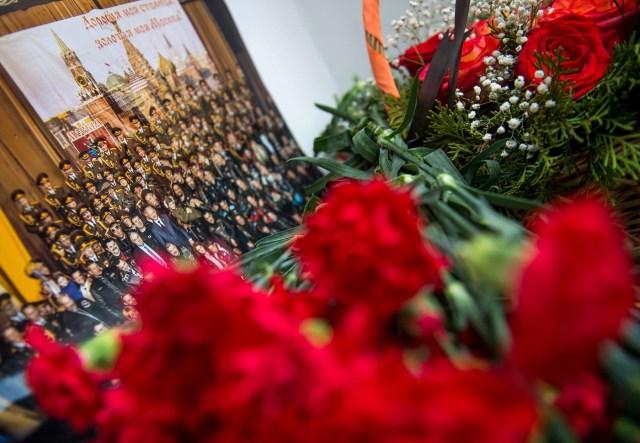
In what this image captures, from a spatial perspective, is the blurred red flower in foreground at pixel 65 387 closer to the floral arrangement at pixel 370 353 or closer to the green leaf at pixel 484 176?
the floral arrangement at pixel 370 353

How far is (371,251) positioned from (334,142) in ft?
1.89

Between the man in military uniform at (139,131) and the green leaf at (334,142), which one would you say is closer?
A: the man in military uniform at (139,131)

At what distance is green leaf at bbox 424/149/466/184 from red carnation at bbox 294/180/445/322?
12.4 inches

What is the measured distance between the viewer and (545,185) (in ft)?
1.94

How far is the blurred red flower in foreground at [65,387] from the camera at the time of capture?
0.90 ft

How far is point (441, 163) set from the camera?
1.87 ft

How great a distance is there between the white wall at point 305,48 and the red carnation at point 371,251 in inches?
29.7

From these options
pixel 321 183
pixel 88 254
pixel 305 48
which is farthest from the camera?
pixel 305 48

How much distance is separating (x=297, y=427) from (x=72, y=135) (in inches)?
19.0

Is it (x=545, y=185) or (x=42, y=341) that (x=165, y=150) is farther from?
(x=545, y=185)

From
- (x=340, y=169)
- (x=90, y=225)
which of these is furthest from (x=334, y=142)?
(x=90, y=225)

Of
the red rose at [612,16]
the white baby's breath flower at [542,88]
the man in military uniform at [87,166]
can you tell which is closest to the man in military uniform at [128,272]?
the man in military uniform at [87,166]

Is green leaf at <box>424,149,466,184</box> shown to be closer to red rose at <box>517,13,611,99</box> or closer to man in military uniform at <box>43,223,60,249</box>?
red rose at <box>517,13,611,99</box>

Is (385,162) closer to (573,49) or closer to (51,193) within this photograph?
(573,49)
